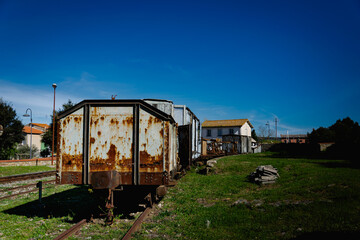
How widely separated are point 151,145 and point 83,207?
368 centimetres

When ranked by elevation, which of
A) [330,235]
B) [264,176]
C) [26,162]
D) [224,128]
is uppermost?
[224,128]

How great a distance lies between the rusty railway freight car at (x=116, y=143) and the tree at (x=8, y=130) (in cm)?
2800

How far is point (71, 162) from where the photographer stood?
6.20 m

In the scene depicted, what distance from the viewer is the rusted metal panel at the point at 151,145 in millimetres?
6078

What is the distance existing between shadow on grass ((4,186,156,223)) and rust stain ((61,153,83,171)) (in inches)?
37.8

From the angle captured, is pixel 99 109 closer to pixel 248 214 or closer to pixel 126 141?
pixel 126 141

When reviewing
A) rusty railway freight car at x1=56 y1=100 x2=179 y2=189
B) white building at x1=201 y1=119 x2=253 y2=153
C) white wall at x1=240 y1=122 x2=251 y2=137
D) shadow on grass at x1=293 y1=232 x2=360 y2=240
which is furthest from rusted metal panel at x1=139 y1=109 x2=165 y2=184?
white wall at x1=240 y1=122 x2=251 y2=137

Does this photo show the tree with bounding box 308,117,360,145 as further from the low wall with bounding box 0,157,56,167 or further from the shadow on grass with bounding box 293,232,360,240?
the low wall with bounding box 0,157,56,167

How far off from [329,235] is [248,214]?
2074mm

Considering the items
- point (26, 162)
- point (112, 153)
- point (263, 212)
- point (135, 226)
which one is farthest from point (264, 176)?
point (26, 162)

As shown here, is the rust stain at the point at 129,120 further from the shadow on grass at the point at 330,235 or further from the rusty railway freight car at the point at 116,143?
the shadow on grass at the point at 330,235

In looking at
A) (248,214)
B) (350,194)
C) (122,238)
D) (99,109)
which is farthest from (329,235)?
(99,109)

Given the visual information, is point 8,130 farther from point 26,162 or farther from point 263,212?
point 263,212

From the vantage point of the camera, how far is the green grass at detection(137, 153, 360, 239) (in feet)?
16.4
